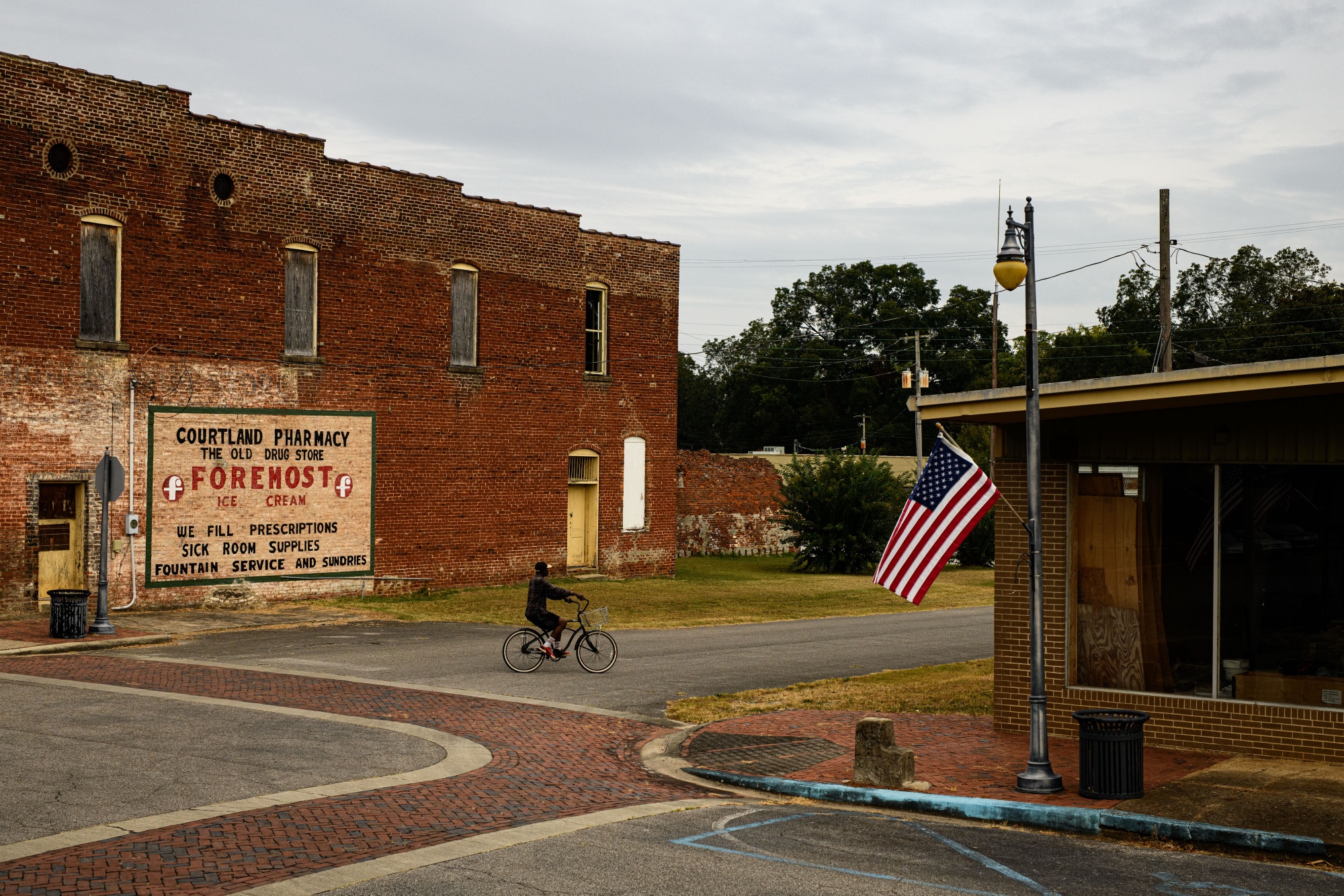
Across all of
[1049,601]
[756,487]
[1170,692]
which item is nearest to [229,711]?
[1049,601]

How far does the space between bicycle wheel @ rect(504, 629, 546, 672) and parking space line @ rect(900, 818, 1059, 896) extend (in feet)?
30.9

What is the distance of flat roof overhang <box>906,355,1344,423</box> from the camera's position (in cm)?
1146

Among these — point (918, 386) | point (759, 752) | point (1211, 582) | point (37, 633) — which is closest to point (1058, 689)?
point (1211, 582)

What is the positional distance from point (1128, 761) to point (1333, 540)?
11.4 feet

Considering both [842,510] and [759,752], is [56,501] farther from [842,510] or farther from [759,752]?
[842,510]

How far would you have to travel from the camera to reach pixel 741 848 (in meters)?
9.59

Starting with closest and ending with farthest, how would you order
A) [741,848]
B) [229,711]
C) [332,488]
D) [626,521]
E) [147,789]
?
1. [741,848]
2. [147,789]
3. [229,711]
4. [332,488]
5. [626,521]

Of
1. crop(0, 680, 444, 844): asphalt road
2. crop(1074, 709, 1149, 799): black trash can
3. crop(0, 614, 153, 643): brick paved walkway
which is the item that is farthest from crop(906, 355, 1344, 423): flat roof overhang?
crop(0, 614, 153, 643): brick paved walkway

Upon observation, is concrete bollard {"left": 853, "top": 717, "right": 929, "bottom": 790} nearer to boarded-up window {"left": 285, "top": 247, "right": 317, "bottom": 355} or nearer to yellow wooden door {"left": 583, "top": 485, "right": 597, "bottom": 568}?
boarded-up window {"left": 285, "top": 247, "right": 317, "bottom": 355}

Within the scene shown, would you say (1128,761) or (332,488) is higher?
(332,488)

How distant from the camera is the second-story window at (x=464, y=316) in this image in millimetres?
31531

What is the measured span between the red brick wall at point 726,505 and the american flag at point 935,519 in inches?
1314

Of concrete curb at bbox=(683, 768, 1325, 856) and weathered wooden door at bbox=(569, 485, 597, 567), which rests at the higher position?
weathered wooden door at bbox=(569, 485, 597, 567)

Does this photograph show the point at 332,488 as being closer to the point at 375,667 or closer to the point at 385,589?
the point at 385,589
